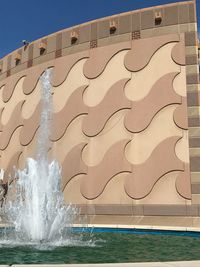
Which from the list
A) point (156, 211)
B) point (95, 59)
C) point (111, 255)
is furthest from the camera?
point (95, 59)

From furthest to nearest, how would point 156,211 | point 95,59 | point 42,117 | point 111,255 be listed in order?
point 42,117 < point 95,59 < point 156,211 < point 111,255

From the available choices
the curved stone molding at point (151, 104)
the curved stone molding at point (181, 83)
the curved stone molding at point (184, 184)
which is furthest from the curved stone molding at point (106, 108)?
the curved stone molding at point (184, 184)

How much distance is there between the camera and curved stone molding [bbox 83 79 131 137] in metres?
17.8

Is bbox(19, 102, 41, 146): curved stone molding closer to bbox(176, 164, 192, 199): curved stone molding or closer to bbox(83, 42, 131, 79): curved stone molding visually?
bbox(83, 42, 131, 79): curved stone molding

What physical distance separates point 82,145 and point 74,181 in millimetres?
1789

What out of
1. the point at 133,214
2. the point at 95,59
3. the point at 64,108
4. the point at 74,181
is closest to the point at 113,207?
the point at 133,214

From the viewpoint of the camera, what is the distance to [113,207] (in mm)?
17000

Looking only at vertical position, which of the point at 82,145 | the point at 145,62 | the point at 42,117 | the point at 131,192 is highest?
the point at 145,62

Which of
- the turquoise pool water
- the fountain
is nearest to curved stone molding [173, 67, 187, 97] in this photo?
the fountain

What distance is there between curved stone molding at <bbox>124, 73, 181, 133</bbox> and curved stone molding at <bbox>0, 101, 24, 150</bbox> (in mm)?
7413

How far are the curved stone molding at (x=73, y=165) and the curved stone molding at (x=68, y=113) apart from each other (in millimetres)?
1304

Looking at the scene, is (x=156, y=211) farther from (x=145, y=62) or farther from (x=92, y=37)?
(x=92, y=37)

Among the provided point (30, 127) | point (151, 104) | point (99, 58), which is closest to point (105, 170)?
point (151, 104)

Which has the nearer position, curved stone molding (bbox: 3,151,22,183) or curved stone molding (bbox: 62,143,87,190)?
curved stone molding (bbox: 62,143,87,190)
